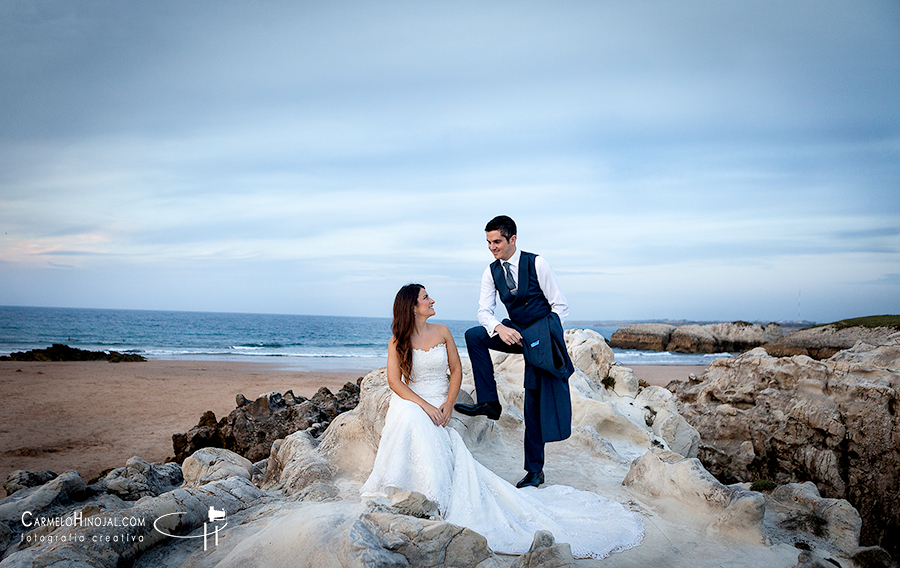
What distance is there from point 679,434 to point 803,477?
163cm

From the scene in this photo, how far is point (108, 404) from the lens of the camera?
12555 mm

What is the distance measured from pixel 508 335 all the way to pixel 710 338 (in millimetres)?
38849

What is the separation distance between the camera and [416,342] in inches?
179

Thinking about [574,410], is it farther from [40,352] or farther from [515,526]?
[40,352]

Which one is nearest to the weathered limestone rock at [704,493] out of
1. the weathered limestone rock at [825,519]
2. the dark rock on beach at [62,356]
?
the weathered limestone rock at [825,519]

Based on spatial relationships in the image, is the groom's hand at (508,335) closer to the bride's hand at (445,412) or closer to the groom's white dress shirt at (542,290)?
the groom's white dress shirt at (542,290)

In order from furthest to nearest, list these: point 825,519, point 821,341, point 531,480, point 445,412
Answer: point 821,341
point 531,480
point 445,412
point 825,519

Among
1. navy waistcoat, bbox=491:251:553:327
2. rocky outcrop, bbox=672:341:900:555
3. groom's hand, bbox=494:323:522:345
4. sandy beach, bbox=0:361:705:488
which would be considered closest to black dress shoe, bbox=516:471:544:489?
groom's hand, bbox=494:323:522:345

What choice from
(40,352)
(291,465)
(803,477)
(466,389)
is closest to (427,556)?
(291,465)

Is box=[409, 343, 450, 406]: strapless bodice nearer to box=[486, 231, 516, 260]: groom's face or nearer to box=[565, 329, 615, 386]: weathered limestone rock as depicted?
box=[486, 231, 516, 260]: groom's face

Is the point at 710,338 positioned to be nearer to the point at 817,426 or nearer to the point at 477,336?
the point at 817,426

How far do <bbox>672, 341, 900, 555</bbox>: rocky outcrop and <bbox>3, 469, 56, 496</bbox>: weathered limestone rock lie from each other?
28.4ft

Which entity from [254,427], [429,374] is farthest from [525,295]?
[254,427]

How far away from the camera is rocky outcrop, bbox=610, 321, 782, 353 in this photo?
37.1 m
